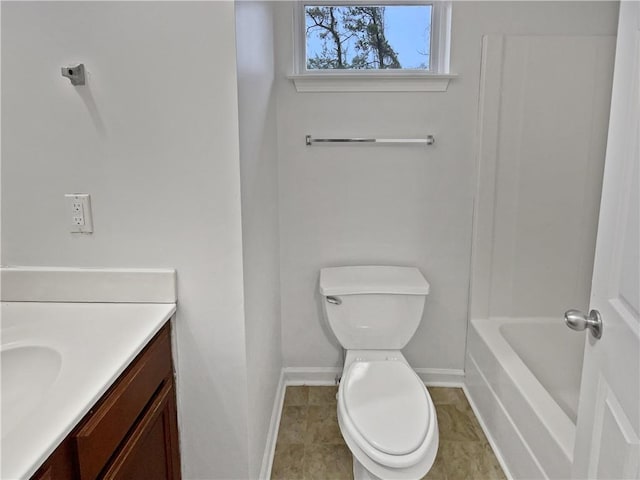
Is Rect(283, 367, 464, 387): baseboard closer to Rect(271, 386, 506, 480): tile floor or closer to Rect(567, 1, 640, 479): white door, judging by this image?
Rect(271, 386, 506, 480): tile floor

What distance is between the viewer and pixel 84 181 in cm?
142

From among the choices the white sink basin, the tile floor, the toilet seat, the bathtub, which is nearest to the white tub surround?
the white sink basin

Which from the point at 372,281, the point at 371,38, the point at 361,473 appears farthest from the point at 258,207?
the point at 371,38

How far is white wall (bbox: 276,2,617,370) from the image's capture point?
220 cm

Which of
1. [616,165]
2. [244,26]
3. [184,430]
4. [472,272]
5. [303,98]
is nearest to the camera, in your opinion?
[616,165]

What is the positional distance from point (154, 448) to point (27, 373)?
0.38m

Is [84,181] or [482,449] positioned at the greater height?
[84,181]

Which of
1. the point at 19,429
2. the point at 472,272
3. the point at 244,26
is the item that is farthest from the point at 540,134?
the point at 19,429

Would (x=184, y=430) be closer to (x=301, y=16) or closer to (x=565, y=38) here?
(x=301, y=16)

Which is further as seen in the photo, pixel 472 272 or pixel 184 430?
pixel 472 272

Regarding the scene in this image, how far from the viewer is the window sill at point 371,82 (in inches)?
86.3

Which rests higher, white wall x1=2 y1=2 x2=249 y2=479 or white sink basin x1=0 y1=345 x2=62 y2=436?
white wall x1=2 y1=2 x2=249 y2=479

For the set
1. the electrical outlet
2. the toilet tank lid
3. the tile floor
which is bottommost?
the tile floor

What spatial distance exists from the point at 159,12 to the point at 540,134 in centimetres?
172
